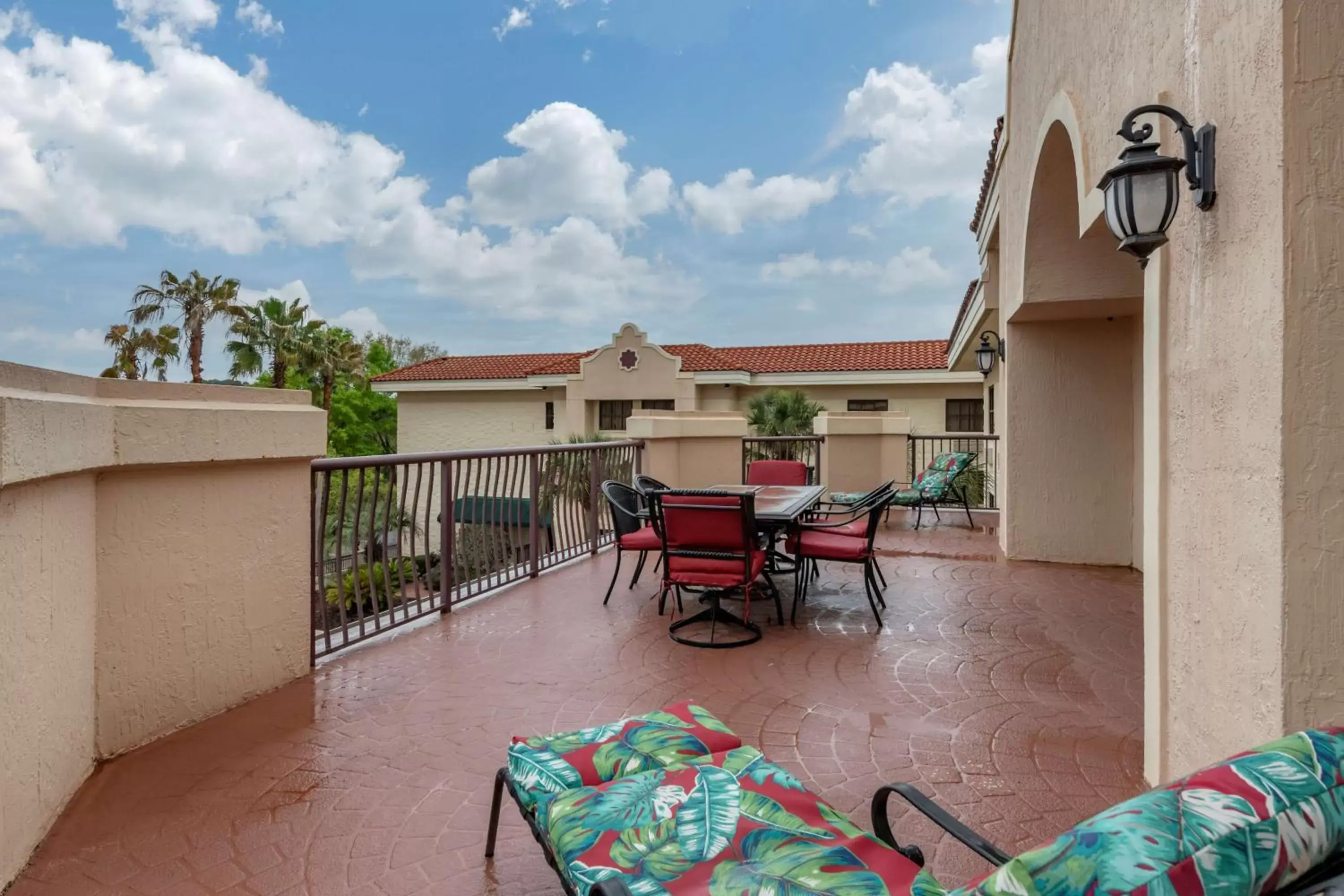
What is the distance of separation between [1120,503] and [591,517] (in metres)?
5.11

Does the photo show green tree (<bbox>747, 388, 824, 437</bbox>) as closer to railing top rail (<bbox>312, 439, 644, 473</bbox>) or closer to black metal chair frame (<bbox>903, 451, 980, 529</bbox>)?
black metal chair frame (<bbox>903, 451, 980, 529</bbox>)

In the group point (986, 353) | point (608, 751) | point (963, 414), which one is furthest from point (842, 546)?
point (963, 414)

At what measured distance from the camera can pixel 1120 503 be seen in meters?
6.25

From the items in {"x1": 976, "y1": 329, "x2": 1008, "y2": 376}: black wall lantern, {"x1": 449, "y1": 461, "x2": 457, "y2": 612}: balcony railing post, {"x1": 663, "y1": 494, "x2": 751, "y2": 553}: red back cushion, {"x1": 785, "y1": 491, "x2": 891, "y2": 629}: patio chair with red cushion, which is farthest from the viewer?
{"x1": 976, "y1": 329, "x2": 1008, "y2": 376}: black wall lantern

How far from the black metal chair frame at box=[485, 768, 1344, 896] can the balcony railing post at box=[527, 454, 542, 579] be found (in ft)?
13.0

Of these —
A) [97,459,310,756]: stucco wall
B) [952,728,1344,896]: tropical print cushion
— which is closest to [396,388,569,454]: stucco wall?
[97,459,310,756]: stucco wall

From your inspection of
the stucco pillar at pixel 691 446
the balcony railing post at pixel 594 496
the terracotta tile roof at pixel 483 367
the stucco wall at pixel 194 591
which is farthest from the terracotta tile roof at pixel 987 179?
the terracotta tile roof at pixel 483 367

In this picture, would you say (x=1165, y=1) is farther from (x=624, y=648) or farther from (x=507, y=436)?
(x=507, y=436)

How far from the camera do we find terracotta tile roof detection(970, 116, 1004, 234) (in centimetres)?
741

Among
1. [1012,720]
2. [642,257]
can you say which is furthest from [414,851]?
[642,257]

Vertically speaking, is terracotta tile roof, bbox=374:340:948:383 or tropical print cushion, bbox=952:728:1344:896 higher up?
terracotta tile roof, bbox=374:340:948:383

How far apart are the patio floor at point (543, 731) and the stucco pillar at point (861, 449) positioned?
18.5 feet

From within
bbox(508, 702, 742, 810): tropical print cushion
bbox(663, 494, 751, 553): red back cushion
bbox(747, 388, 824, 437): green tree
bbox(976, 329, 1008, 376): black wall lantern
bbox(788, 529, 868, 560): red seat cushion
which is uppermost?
bbox(976, 329, 1008, 376): black wall lantern

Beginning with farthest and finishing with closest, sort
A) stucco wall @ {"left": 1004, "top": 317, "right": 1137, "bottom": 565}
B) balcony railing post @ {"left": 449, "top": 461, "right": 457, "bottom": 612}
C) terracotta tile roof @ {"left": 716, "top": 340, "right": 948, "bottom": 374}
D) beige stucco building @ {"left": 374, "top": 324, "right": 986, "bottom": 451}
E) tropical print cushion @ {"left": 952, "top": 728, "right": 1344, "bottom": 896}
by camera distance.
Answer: terracotta tile roof @ {"left": 716, "top": 340, "right": 948, "bottom": 374} < beige stucco building @ {"left": 374, "top": 324, "right": 986, "bottom": 451} < stucco wall @ {"left": 1004, "top": 317, "right": 1137, "bottom": 565} < balcony railing post @ {"left": 449, "top": 461, "right": 457, "bottom": 612} < tropical print cushion @ {"left": 952, "top": 728, "right": 1344, "bottom": 896}
